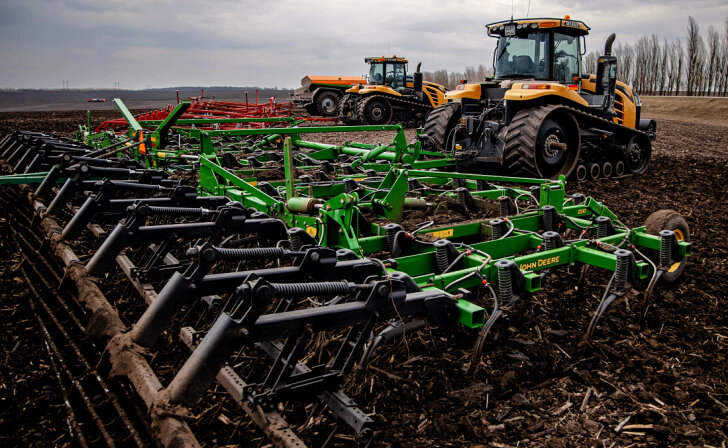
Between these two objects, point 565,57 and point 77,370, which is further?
point 565,57

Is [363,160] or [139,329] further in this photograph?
[363,160]

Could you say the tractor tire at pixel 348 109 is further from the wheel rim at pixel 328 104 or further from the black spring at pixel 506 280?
the black spring at pixel 506 280

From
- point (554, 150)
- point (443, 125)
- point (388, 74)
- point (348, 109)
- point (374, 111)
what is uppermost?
point (388, 74)

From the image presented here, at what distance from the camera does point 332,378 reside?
104 inches

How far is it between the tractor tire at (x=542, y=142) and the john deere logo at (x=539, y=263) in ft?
16.8

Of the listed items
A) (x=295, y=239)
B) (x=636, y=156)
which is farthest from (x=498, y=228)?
(x=636, y=156)

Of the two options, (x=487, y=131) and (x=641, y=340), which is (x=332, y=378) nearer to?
(x=641, y=340)

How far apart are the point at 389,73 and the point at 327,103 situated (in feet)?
14.0

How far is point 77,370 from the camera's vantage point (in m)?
3.32

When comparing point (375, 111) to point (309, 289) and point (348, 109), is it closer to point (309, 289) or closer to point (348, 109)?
point (348, 109)

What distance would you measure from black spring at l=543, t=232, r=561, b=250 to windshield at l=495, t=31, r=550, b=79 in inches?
270

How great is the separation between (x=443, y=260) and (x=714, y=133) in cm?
2287

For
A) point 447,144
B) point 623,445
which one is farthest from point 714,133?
point 623,445

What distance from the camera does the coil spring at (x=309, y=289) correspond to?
222cm
